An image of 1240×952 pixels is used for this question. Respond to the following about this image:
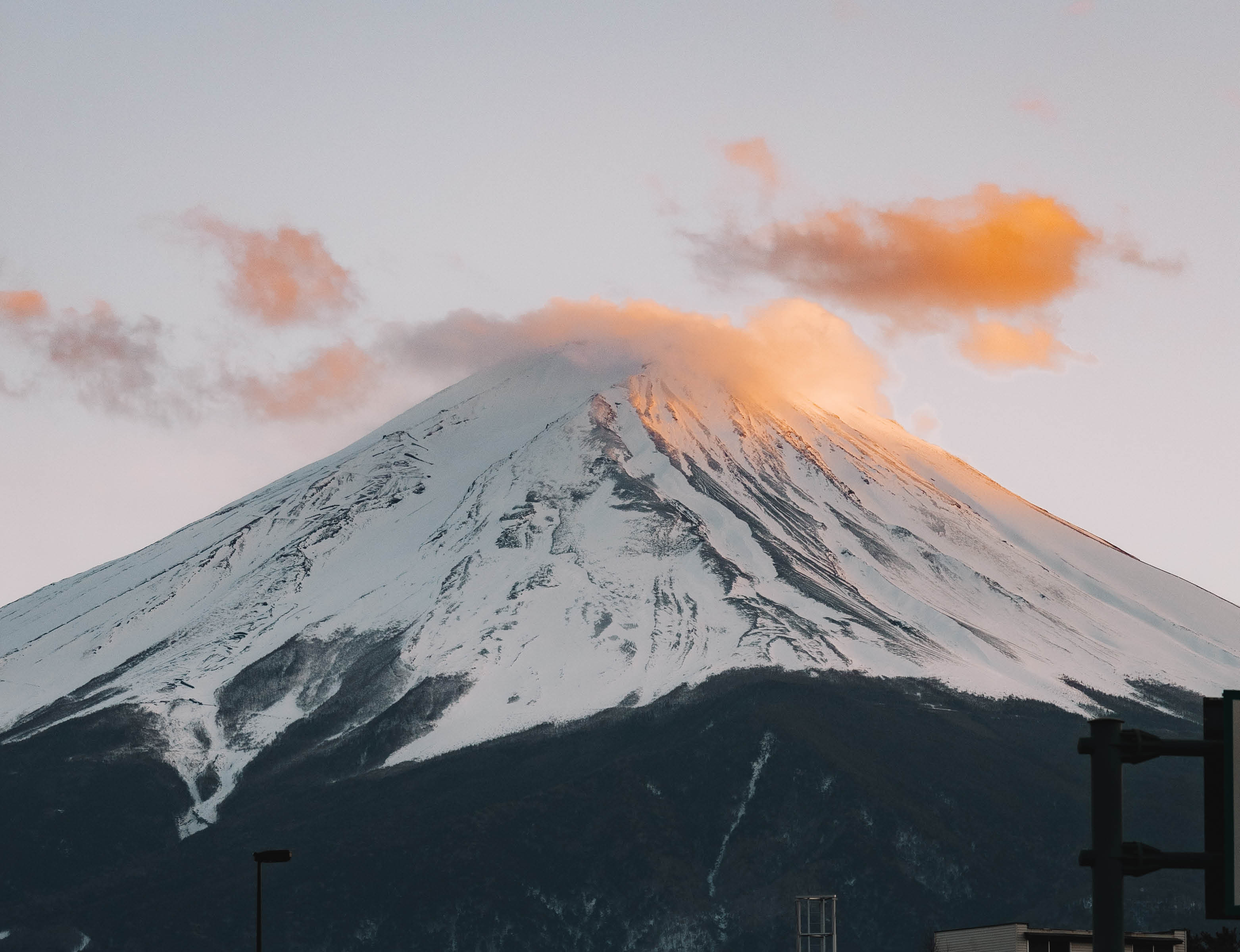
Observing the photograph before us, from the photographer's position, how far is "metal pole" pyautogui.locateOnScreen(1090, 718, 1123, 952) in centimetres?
1249

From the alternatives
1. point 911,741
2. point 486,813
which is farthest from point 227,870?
point 911,741

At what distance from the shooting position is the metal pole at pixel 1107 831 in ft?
41.0

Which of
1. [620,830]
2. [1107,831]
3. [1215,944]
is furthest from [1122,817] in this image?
[620,830]

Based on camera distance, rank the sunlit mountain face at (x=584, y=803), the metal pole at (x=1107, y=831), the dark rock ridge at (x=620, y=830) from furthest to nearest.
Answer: the sunlit mountain face at (x=584, y=803)
the dark rock ridge at (x=620, y=830)
the metal pole at (x=1107, y=831)

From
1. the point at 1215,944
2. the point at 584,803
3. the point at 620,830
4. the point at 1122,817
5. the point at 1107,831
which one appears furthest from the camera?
the point at 584,803

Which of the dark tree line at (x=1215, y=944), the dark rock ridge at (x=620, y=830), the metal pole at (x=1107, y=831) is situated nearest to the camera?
the metal pole at (x=1107, y=831)

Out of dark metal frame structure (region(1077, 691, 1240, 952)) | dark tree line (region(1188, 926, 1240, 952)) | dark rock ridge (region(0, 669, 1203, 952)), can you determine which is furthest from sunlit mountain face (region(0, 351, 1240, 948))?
dark metal frame structure (region(1077, 691, 1240, 952))

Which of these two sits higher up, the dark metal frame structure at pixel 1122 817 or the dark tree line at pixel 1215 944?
the dark metal frame structure at pixel 1122 817

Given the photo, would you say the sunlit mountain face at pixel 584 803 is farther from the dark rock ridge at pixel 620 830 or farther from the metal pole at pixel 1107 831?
the metal pole at pixel 1107 831

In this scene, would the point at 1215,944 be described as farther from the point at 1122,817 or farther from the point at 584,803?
the point at 584,803

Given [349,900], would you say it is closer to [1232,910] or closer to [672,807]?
[672,807]

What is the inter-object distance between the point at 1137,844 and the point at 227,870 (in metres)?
164

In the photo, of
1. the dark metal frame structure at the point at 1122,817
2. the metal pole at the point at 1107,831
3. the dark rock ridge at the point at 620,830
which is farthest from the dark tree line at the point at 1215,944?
the dark rock ridge at the point at 620,830

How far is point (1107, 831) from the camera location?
12.7 meters
